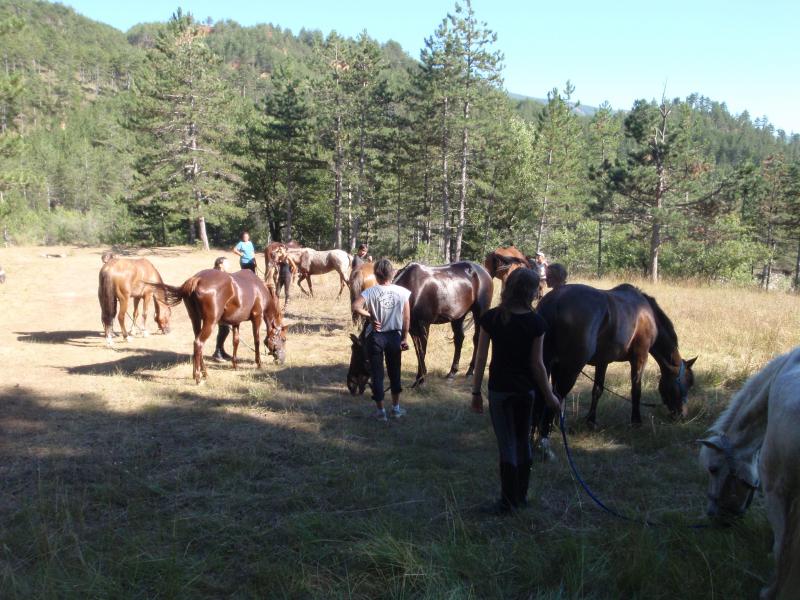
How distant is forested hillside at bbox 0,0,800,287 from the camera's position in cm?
2686

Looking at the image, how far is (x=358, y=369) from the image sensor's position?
7008 mm

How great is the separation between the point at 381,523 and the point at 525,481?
44.9 inches

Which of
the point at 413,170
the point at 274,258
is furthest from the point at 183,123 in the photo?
the point at 274,258

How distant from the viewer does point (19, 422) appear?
20.1 feet

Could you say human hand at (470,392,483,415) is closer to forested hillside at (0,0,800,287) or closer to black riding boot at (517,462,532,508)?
black riding boot at (517,462,532,508)

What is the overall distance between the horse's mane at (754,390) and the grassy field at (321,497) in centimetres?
75

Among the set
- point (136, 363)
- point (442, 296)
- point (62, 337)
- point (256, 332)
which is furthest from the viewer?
point (62, 337)

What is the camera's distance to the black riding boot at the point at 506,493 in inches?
154

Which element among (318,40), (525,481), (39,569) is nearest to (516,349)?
(525,481)

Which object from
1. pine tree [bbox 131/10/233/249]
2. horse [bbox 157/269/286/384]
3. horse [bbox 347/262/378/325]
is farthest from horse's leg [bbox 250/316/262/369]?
pine tree [bbox 131/10/233/249]

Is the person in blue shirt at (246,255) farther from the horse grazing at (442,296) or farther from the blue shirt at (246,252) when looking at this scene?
the horse grazing at (442,296)

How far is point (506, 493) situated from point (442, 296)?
4.64m

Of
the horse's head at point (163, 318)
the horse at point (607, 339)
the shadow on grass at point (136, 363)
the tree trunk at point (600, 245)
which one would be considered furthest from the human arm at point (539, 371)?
the tree trunk at point (600, 245)

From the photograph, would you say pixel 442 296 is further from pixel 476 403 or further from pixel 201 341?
pixel 476 403
